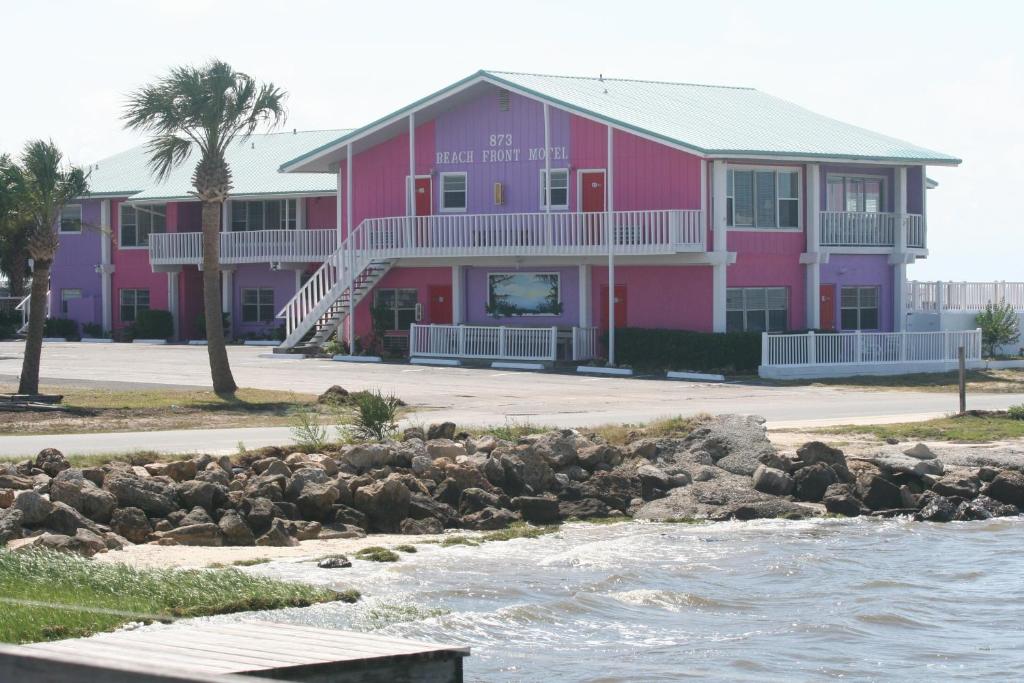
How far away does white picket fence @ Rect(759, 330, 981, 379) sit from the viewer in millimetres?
36156

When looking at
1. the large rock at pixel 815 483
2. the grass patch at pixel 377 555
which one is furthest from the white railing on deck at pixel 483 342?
the grass patch at pixel 377 555

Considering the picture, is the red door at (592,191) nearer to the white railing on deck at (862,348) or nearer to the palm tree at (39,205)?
the white railing on deck at (862,348)

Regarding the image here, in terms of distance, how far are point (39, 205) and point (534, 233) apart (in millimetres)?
15477

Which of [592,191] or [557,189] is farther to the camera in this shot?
[557,189]

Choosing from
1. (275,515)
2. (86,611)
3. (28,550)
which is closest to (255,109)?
(275,515)

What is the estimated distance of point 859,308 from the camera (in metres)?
42.4

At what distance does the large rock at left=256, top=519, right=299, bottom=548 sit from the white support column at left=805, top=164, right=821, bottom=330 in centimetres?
2661

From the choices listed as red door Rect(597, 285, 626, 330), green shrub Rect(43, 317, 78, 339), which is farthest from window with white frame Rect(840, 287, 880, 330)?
green shrub Rect(43, 317, 78, 339)

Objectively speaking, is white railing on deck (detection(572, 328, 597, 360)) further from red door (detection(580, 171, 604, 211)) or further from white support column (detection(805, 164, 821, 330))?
white support column (detection(805, 164, 821, 330))

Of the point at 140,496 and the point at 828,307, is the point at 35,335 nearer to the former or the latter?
the point at 140,496

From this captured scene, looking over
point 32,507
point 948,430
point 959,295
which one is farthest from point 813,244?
point 32,507

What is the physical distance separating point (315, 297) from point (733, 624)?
3277 centimetres

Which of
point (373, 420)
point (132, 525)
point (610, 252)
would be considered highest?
point (610, 252)

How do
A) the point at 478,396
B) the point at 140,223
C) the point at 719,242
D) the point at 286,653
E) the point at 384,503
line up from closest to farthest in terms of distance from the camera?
the point at 286,653
the point at 384,503
the point at 478,396
the point at 719,242
the point at 140,223
